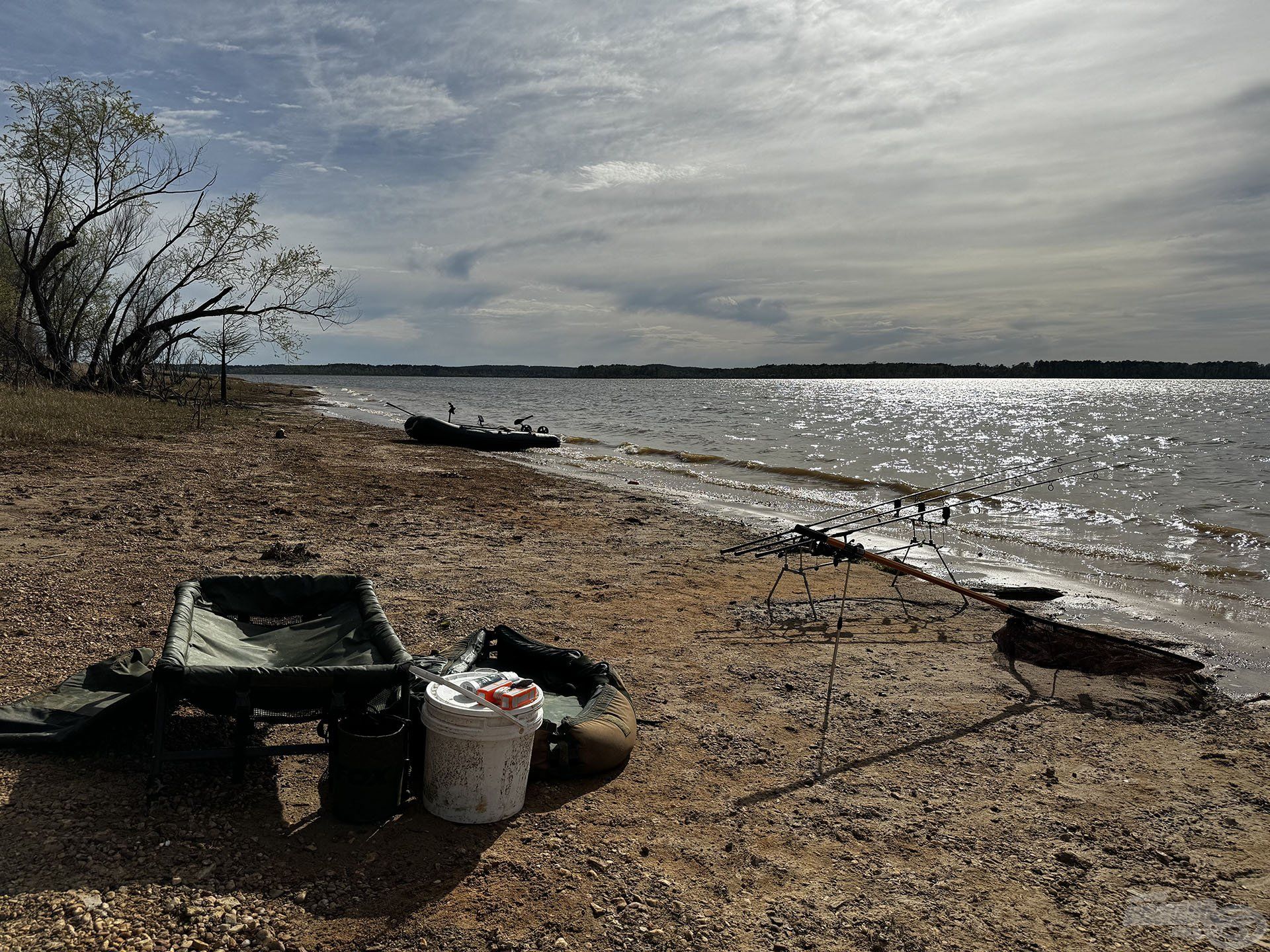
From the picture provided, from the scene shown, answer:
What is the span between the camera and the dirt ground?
11.1 feet

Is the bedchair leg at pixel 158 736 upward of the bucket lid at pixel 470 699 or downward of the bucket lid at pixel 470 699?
downward

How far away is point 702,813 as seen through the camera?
4359 millimetres

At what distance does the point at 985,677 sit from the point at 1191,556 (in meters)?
9.30

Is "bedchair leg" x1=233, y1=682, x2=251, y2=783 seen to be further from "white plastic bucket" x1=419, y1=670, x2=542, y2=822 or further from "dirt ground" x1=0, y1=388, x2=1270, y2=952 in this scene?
"white plastic bucket" x1=419, y1=670, x2=542, y2=822

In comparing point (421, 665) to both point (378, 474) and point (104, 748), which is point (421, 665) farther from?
point (378, 474)

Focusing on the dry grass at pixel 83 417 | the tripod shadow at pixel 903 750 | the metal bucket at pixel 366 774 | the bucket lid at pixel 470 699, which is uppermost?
the dry grass at pixel 83 417

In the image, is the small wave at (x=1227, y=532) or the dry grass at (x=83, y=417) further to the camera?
the dry grass at (x=83, y=417)

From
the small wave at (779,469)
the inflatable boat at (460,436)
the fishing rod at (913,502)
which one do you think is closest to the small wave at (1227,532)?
the fishing rod at (913,502)

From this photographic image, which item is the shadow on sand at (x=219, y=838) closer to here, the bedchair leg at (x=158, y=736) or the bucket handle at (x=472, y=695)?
the bedchair leg at (x=158, y=736)

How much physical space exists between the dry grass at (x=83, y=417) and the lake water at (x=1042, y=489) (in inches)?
414

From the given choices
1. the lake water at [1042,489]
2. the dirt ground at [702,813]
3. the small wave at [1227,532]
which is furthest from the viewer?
the small wave at [1227,532]

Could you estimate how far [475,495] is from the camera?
609 inches

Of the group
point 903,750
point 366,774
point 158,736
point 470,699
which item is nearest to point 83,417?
point 158,736

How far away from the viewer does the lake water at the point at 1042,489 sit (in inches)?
418
